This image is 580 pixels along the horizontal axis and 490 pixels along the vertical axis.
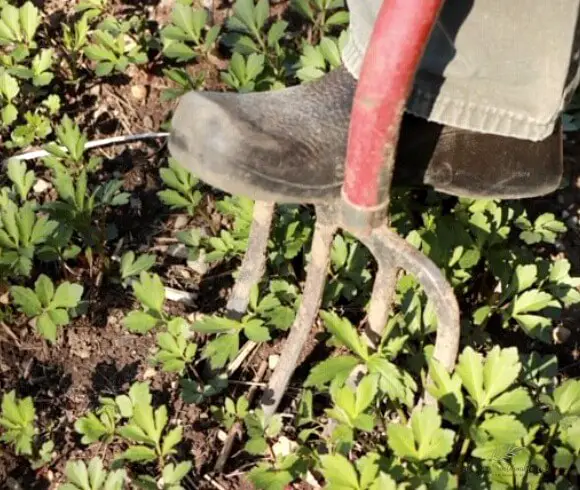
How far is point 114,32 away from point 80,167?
1.70 feet

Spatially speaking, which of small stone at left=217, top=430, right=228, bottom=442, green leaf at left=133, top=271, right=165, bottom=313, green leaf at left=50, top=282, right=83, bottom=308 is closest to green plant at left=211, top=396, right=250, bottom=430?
small stone at left=217, top=430, right=228, bottom=442

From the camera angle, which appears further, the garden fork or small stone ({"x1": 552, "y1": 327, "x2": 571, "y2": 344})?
small stone ({"x1": 552, "y1": 327, "x2": 571, "y2": 344})

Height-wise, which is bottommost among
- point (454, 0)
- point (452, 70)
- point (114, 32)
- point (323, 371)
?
point (323, 371)

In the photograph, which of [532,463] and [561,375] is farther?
[561,375]

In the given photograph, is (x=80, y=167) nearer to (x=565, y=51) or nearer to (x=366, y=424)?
(x=366, y=424)

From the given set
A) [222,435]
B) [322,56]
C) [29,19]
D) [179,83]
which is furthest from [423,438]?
[29,19]

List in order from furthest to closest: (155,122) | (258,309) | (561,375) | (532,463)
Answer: (155,122) < (561,375) < (258,309) < (532,463)

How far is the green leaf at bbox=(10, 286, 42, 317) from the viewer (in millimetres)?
1999

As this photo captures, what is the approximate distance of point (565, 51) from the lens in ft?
5.33

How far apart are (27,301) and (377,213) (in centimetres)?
83

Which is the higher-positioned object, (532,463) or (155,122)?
(155,122)

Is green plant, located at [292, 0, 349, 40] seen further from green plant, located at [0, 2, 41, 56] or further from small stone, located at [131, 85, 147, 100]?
green plant, located at [0, 2, 41, 56]

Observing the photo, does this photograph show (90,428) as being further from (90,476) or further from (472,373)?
(472,373)

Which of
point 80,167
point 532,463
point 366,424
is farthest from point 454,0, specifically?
point 80,167
